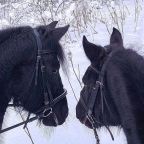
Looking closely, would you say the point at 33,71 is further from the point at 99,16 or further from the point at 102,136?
the point at 99,16

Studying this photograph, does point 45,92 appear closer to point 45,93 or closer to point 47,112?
point 45,93

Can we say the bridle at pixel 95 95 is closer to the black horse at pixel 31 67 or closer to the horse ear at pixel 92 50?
the horse ear at pixel 92 50

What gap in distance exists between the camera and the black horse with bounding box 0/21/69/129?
3719 millimetres

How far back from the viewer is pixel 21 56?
12.2 feet

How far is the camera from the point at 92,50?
355 cm

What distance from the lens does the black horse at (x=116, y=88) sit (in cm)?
304

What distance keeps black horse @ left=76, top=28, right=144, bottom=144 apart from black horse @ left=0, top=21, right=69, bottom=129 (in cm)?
32

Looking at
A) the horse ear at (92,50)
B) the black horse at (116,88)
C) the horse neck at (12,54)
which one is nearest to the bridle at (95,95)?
the black horse at (116,88)

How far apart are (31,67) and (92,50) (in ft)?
1.92

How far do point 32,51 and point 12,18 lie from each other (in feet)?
18.2

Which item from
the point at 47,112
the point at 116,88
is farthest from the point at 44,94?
the point at 116,88

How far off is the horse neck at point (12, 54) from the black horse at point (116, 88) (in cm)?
55

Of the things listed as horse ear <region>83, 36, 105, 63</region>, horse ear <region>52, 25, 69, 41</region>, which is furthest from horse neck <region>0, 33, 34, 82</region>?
horse ear <region>83, 36, 105, 63</region>

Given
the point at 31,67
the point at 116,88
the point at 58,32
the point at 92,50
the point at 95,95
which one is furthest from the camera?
the point at 58,32
